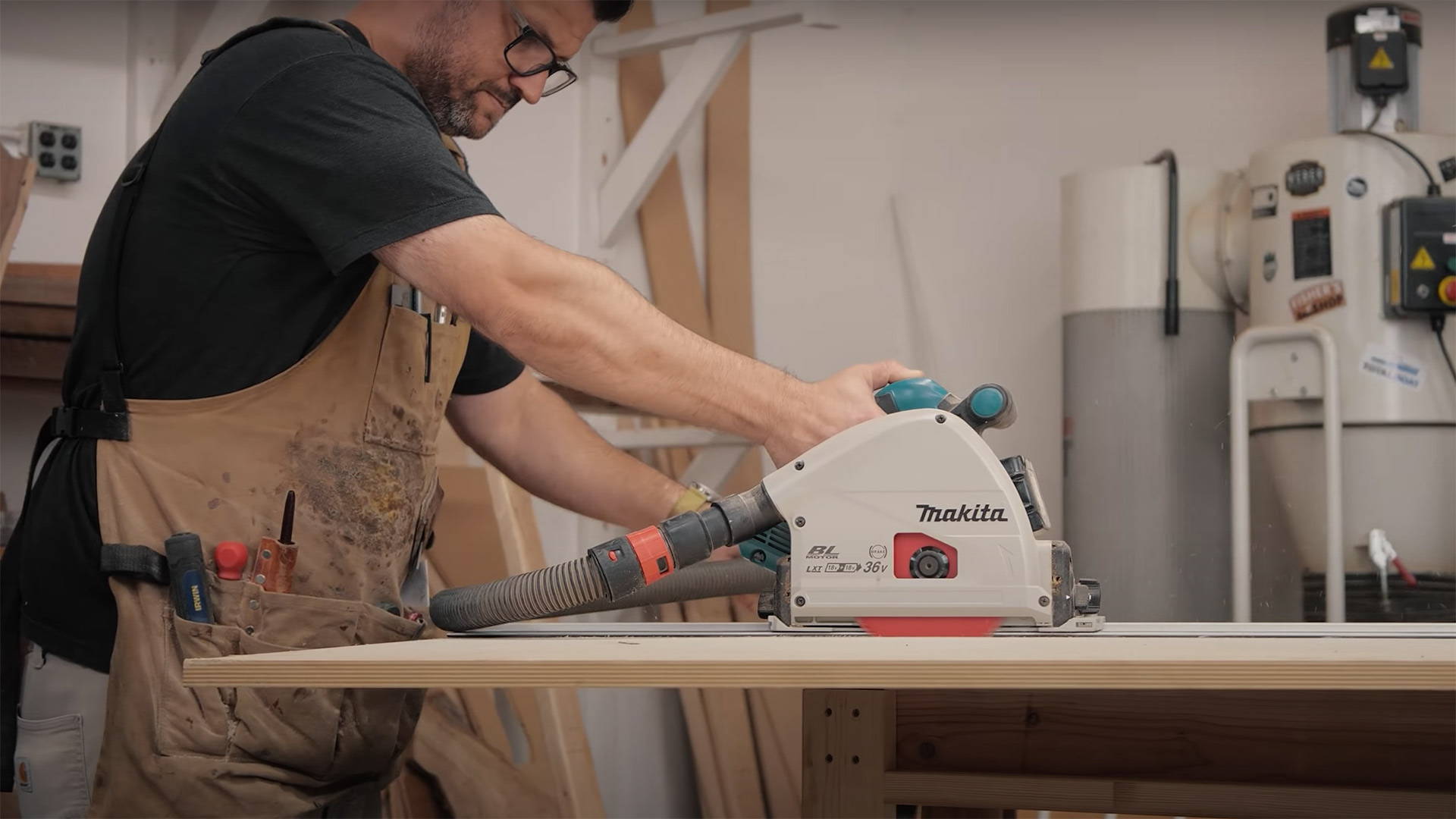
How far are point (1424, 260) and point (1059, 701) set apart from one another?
1.82 m

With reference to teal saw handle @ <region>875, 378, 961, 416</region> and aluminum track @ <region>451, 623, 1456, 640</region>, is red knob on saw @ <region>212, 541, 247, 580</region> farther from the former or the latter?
teal saw handle @ <region>875, 378, 961, 416</region>

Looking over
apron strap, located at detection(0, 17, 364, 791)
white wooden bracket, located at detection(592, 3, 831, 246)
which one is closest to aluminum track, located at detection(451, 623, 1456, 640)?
apron strap, located at detection(0, 17, 364, 791)

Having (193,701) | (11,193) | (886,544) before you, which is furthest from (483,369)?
(11,193)

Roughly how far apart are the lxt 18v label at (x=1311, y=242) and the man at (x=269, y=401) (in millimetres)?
1676

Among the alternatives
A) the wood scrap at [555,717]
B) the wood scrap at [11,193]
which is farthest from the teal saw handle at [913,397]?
the wood scrap at [11,193]

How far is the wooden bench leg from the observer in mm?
1222

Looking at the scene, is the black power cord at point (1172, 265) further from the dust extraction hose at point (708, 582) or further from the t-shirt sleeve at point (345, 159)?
the t-shirt sleeve at point (345, 159)

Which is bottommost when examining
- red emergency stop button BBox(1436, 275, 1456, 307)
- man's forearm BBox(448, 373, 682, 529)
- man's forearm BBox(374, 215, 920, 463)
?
man's forearm BBox(448, 373, 682, 529)

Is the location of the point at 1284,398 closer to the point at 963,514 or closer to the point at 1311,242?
the point at 1311,242

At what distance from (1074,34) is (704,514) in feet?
8.81

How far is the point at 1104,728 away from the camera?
3.86 ft

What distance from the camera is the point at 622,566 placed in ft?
3.76

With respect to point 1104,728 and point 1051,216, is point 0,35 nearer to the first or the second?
point 1051,216

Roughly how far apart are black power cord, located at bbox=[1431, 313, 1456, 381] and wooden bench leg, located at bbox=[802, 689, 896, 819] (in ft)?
6.23
